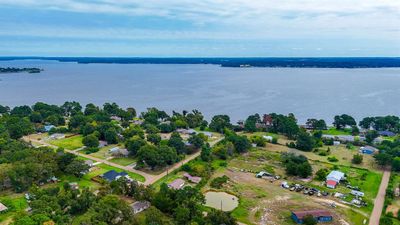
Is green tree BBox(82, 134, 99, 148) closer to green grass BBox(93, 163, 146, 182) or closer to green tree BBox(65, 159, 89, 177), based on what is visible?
green grass BBox(93, 163, 146, 182)

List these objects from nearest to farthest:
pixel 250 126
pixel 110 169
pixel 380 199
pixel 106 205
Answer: pixel 106 205
pixel 380 199
pixel 110 169
pixel 250 126

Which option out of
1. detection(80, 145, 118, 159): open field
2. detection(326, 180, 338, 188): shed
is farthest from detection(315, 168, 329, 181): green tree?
detection(80, 145, 118, 159): open field

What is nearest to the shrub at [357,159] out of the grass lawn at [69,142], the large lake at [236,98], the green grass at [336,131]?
the green grass at [336,131]

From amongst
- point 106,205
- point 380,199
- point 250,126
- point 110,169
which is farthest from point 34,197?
point 250,126

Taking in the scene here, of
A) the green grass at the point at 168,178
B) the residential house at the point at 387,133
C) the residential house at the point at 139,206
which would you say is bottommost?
the green grass at the point at 168,178

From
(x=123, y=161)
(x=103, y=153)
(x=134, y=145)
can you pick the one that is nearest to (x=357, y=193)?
(x=134, y=145)

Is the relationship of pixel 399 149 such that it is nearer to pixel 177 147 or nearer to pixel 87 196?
pixel 177 147

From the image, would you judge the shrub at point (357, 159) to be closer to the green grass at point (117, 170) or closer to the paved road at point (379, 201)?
the paved road at point (379, 201)
